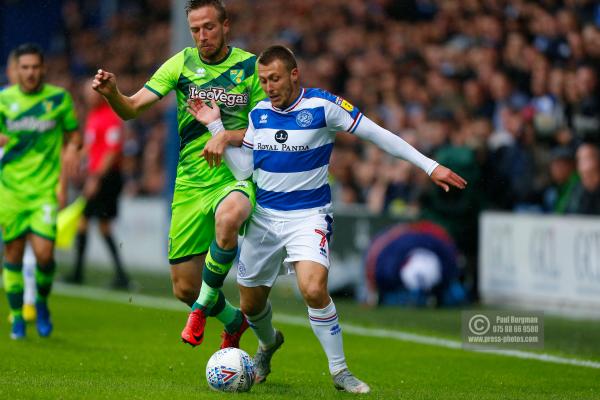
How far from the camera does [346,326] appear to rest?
1151 cm

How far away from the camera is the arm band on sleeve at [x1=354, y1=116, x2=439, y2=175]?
702 cm

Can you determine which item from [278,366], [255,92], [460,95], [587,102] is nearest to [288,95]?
[255,92]

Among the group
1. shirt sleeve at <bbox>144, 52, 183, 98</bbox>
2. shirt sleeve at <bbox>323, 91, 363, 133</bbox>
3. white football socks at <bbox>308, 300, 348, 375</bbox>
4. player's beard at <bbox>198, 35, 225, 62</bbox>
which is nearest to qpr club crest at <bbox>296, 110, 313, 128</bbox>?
shirt sleeve at <bbox>323, 91, 363, 133</bbox>

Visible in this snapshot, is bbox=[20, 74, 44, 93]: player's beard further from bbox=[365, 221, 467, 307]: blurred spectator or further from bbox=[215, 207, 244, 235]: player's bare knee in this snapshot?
bbox=[365, 221, 467, 307]: blurred spectator

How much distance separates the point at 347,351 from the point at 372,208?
606 cm

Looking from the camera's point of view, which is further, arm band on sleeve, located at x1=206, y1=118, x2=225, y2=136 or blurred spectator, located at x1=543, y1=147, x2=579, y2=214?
blurred spectator, located at x1=543, y1=147, x2=579, y2=214

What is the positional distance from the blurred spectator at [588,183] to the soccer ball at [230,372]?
654 cm

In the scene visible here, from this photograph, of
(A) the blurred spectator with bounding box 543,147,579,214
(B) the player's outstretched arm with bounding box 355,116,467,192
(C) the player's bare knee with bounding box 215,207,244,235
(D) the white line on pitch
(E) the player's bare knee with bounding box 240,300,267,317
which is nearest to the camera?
(B) the player's outstretched arm with bounding box 355,116,467,192

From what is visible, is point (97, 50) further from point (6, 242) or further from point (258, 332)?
point (258, 332)

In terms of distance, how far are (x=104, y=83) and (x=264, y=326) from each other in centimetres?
189

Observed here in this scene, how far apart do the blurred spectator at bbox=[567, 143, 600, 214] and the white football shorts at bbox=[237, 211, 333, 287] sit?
237 inches

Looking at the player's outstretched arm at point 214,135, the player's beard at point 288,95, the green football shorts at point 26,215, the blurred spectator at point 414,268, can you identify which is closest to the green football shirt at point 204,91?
the player's outstretched arm at point 214,135

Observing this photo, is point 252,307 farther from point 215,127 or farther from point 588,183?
point 588,183

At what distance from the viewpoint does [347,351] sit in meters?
9.59
